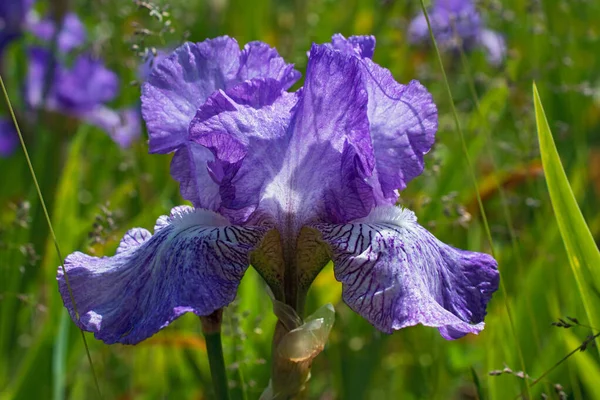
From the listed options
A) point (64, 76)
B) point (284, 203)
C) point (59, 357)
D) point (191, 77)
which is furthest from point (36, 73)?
point (284, 203)

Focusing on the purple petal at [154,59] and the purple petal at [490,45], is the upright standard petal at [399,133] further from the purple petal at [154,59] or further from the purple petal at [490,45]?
the purple petal at [490,45]

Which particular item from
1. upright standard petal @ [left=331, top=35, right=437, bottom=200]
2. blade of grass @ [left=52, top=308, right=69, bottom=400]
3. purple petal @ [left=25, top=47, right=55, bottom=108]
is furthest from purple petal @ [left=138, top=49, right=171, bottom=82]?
purple petal @ [left=25, top=47, right=55, bottom=108]

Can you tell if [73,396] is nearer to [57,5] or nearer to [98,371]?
[98,371]

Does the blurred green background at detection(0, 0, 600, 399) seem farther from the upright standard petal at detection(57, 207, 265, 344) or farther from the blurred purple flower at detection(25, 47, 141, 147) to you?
the upright standard petal at detection(57, 207, 265, 344)

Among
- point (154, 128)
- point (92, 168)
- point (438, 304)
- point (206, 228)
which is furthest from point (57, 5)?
point (438, 304)

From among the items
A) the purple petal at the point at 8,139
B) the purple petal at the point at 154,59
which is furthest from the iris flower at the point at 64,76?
the purple petal at the point at 154,59

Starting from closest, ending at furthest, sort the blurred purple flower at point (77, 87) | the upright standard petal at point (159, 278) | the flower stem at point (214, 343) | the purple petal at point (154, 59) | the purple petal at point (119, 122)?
the upright standard petal at point (159, 278) → the flower stem at point (214, 343) → the purple petal at point (154, 59) → the purple petal at point (119, 122) → the blurred purple flower at point (77, 87)
